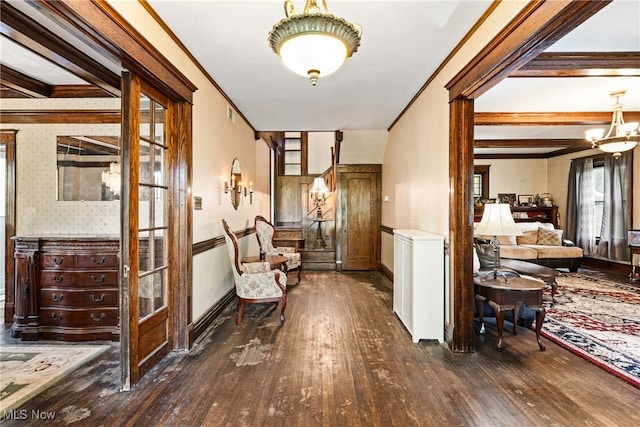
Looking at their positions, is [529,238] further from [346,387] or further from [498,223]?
[346,387]

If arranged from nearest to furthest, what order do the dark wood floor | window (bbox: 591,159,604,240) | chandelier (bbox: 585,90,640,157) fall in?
1. the dark wood floor
2. chandelier (bbox: 585,90,640,157)
3. window (bbox: 591,159,604,240)

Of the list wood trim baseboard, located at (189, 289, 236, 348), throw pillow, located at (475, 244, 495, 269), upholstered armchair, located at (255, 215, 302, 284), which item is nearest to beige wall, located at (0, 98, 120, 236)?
wood trim baseboard, located at (189, 289, 236, 348)

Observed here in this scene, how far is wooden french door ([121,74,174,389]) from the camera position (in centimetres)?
237

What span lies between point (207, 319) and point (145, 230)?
4.79 ft

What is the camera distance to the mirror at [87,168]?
364 centimetres

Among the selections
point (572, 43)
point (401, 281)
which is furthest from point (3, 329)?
point (572, 43)

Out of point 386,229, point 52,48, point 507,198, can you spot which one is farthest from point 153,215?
point 507,198

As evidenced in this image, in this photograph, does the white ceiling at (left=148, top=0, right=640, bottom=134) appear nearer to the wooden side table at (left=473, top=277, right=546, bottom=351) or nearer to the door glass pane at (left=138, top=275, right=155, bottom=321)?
the door glass pane at (left=138, top=275, right=155, bottom=321)

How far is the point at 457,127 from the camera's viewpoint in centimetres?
303

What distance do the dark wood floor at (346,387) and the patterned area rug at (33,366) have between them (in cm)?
12

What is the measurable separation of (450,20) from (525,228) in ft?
21.9

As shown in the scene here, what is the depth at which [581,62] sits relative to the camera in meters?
2.99

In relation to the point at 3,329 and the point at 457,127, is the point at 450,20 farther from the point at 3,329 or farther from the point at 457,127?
the point at 3,329

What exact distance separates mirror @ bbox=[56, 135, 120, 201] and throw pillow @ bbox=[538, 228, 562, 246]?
8380 millimetres
